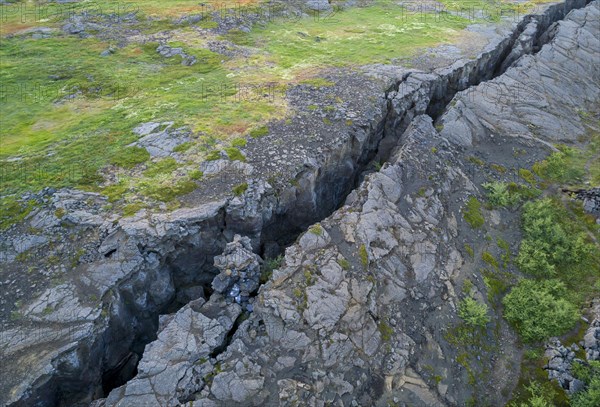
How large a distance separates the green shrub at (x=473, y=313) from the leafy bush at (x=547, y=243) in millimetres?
4364

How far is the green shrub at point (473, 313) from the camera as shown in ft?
60.4

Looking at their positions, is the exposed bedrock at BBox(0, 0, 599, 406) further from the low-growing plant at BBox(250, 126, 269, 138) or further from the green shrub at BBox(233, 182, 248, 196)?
the low-growing plant at BBox(250, 126, 269, 138)

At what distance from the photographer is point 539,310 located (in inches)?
755

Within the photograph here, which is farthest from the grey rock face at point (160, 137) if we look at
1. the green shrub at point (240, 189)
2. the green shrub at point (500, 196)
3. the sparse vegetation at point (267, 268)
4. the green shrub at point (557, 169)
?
the green shrub at point (557, 169)

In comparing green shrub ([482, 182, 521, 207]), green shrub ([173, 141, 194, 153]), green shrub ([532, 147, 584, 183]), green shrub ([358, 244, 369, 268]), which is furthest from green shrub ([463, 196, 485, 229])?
green shrub ([173, 141, 194, 153])

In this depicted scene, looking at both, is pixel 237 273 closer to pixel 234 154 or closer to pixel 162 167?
pixel 234 154

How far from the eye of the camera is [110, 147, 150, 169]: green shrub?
22969mm

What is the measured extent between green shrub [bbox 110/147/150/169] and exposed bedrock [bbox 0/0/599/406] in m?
2.95

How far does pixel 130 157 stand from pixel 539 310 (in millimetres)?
22767

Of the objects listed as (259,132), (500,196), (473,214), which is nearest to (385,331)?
(473,214)

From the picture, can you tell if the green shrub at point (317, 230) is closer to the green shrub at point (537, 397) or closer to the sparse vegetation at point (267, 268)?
the sparse vegetation at point (267, 268)

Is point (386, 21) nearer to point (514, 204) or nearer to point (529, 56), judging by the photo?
point (529, 56)

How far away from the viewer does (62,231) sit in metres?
19.0

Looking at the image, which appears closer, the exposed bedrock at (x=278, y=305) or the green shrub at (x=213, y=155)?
the exposed bedrock at (x=278, y=305)
